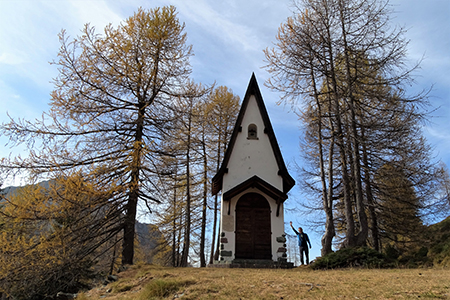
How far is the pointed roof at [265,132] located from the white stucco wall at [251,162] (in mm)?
155

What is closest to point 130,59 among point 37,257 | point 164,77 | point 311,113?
point 164,77

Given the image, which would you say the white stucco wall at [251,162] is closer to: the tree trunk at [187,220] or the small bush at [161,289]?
the tree trunk at [187,220]

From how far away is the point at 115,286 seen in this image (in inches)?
331

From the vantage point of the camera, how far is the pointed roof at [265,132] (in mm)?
13680

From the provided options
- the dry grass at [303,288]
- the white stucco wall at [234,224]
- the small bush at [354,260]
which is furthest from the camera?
the white stucco wall at [234,224]

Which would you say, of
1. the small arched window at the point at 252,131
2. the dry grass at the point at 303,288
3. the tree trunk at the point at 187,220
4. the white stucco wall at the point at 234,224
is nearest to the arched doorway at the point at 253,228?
the white stucco wall at the point at 234,224

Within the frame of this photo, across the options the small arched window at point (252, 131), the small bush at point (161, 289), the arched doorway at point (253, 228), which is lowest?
the small bush at point (161, 289)

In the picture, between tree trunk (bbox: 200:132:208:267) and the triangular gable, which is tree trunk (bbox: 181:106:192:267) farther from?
the triangular gable

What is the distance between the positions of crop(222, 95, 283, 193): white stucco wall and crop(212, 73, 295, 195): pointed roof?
0.51 feet

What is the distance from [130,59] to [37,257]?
24.7 feet

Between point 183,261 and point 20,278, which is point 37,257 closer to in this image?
point 20,278

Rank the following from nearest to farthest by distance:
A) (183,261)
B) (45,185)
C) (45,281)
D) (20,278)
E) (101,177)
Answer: (20,278) → (45,281) → (45,185) → (101,177) → (183,261)

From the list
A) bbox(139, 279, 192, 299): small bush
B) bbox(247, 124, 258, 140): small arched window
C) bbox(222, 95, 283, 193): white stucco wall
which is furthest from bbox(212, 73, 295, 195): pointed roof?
bbox(139, 279, 192, 299): small bush

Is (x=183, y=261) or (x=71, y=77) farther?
(x=183, y=261)
